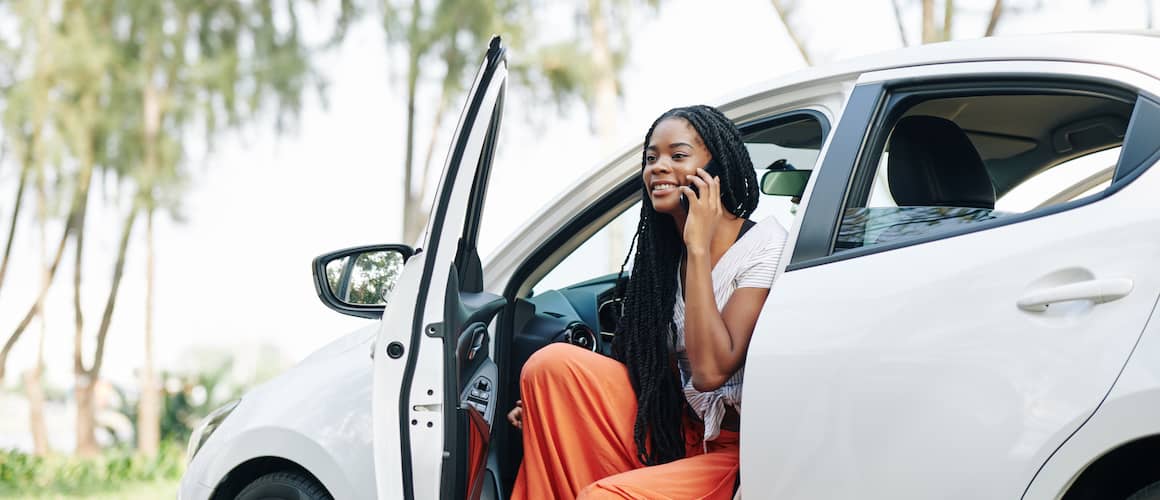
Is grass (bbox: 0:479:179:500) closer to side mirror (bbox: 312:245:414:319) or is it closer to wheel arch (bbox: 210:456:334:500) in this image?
wheel arch (bbox: 210:456:334:500)

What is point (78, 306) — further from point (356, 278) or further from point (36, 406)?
point (356, 278)

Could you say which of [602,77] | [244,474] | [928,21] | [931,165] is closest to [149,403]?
[602,77]

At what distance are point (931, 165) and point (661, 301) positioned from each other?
2.19ft

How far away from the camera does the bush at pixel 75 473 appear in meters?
8.70

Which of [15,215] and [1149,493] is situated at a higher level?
[15,215]

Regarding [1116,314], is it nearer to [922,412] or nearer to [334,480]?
[922,412]

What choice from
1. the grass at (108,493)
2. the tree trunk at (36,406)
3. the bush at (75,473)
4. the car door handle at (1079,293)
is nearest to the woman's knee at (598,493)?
the car door handle at (1079,293)

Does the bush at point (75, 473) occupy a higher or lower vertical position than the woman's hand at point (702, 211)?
lower

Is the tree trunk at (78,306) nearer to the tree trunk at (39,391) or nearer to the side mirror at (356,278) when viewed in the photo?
the tree trunk at (39,391)

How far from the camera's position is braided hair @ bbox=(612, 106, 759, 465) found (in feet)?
8.37

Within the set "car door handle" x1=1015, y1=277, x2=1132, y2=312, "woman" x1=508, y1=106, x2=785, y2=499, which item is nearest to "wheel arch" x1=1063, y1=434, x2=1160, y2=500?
"car door handle" x1=1015, y1=277, x2=1132, y2=312

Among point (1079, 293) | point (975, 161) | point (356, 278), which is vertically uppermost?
point (975, 161)

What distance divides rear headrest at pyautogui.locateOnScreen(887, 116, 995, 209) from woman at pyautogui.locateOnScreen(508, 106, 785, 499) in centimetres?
28

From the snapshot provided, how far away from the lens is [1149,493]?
5.73 feet
